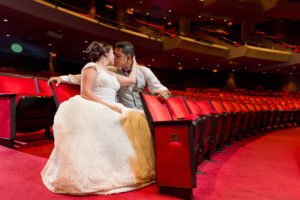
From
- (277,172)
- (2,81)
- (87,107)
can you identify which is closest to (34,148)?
(2,81)

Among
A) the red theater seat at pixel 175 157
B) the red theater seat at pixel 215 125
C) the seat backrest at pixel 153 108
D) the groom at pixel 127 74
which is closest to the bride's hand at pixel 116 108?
the seat backrest at pixel 153 108

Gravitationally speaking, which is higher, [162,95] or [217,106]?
[162,95]

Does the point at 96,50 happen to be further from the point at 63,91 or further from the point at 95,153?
the point at 95,153

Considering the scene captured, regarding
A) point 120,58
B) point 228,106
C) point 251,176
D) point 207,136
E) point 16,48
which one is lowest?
point 251,176

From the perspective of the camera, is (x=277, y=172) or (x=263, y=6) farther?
(x=263, y=6)

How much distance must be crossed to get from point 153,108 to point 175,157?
44cm

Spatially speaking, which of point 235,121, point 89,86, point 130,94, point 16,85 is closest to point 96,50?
point 89,86

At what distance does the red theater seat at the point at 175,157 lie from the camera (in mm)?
1136

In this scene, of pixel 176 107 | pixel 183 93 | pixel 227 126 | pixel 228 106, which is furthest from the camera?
pixel 183 93

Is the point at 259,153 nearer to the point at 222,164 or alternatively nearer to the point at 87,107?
the point at 222,164

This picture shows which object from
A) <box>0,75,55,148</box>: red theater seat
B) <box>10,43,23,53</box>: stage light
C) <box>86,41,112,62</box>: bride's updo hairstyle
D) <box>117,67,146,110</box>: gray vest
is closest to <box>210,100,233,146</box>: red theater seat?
<box>117,67,146,110</box>: gray vest

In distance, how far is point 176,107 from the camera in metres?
2.11

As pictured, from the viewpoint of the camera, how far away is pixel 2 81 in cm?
204

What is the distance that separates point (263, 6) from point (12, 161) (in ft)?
43.1
